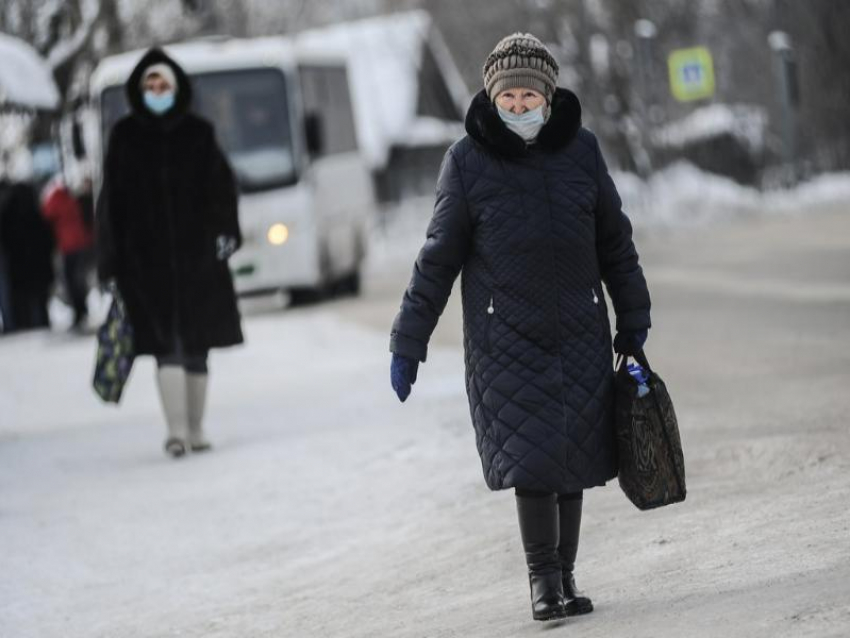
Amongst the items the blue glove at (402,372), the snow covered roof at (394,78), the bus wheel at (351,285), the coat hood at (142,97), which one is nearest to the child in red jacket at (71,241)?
the bus wheel at (351,285)

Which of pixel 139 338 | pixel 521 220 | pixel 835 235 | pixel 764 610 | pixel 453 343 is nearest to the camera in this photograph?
pixel 764 610

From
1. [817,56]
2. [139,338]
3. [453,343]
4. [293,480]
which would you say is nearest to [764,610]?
[293,480]

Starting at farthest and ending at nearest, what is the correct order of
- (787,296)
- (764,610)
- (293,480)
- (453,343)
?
(787,296) → (453,343) → (293,480) → (764,610)

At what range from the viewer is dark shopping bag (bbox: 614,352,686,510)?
5691mm

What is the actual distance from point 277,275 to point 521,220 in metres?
15.8

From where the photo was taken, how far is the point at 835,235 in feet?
82.9

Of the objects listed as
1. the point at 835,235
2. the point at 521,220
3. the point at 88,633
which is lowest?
the point at 835,235

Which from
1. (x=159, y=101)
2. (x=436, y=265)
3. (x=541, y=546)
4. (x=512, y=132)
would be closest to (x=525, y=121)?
(x=512, y=132)

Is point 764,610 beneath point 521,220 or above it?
beneath

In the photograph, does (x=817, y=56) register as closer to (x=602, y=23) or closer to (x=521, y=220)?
(x=602, y=23)

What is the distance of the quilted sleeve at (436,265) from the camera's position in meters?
5.74

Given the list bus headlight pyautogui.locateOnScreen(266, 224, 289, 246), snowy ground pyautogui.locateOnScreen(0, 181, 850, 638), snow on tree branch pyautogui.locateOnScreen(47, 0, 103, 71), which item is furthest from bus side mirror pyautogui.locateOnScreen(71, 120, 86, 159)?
snowy ground pyautogui.locateOnScreen(0, 181, 850, 638)

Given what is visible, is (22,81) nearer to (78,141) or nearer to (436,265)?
(78,141)

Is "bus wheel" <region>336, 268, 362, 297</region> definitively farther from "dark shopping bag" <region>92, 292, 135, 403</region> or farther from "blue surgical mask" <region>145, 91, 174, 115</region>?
"blue surgical mask" <region>145, 91, 174, 115</region>
